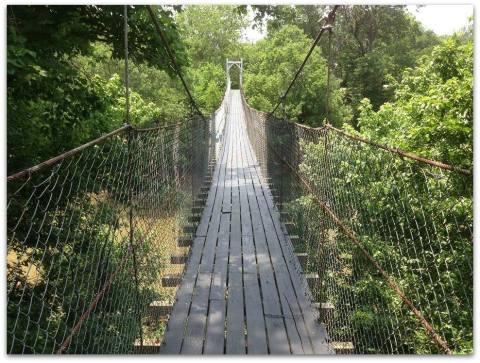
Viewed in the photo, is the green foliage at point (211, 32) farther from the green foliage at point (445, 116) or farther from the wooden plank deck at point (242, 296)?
the wooden plank deck at point (242, 296)

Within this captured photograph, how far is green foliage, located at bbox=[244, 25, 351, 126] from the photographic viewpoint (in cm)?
1469

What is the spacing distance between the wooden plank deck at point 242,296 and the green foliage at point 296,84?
961 centimetres

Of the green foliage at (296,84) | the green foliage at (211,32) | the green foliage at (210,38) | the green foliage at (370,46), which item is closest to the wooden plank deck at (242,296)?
the green foliage at (296,84)

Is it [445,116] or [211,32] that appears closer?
[445,116]

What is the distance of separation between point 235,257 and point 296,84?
12.3 m

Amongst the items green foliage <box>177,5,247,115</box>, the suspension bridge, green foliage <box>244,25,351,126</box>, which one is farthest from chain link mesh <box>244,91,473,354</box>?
green foliage <box>177,5,247,115</box>

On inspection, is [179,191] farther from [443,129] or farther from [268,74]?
[268,74]

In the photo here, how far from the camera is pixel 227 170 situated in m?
7.78

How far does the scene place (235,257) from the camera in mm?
3297

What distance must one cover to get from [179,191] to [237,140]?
1035 cm

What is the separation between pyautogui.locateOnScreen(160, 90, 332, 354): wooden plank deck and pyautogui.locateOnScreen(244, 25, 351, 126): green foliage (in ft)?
31.5

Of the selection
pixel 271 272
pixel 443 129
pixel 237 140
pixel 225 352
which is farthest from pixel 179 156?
pixel 237 140

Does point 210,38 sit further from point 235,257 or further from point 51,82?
point 51,82

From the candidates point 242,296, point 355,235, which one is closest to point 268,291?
point 242,296
